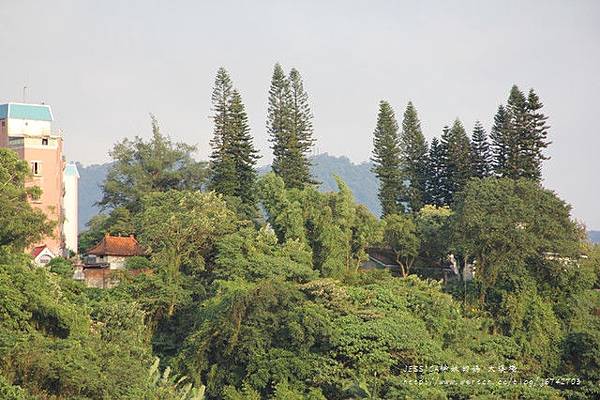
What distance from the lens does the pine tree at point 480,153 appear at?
33188mm

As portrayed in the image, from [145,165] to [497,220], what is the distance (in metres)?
14.6

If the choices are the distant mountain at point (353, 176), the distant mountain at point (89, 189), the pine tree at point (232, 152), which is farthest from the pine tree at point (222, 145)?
the distant mountain at point (353, 176)

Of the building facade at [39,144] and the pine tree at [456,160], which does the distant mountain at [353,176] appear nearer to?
the pine tree at [456,160]

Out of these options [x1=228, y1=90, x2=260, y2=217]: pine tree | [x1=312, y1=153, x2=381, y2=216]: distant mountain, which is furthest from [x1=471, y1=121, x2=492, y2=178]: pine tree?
[x1=312, y1=153, x2=381, y2=216]: distant mountain

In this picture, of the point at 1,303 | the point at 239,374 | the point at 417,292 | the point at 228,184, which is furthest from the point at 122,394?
the point at 228,184

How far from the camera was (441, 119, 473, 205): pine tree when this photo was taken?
3313cm

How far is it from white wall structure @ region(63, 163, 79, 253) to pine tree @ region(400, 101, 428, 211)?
11655 millimetres

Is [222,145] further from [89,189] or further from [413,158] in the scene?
[89,189]

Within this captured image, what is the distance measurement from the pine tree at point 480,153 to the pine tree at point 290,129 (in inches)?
222

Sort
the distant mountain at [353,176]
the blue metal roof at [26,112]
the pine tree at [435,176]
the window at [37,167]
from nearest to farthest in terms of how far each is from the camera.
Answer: the window at [37,167], the blue metal roof at [26,112], the pine tree at [435,176], the distant mountain at [353,176]

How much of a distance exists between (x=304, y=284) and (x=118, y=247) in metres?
8.44

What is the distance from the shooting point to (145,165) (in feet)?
113

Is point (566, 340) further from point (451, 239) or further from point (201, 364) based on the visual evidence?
point (201, 364)

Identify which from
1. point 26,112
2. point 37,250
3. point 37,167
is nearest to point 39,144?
point 37,167
